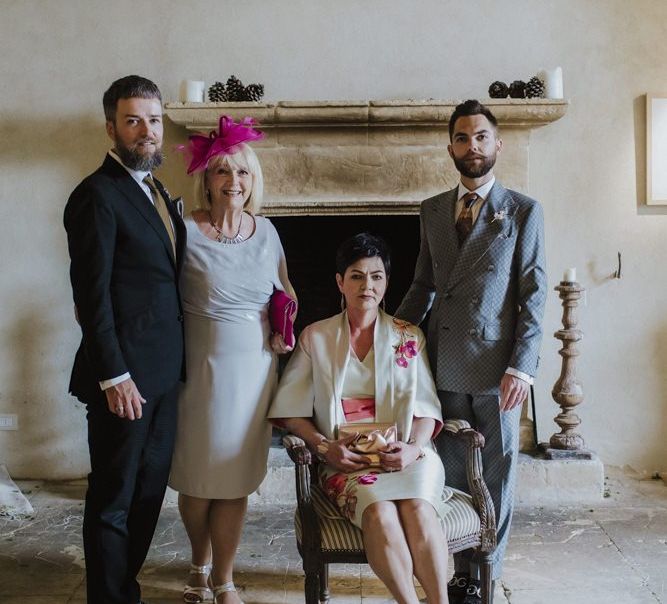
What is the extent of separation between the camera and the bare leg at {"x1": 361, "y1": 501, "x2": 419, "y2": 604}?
208 cm

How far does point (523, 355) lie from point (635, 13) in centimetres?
207

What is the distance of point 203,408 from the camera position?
94.1 inches

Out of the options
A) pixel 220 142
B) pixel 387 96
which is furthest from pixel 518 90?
pixel 220 142

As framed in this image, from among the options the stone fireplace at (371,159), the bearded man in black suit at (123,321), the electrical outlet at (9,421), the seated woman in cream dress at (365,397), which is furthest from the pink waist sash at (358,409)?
the electrical outlet at (9,421)

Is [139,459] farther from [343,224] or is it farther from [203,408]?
[343,224]

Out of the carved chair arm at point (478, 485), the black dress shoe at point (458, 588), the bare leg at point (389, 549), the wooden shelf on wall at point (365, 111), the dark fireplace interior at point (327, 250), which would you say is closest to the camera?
the bare leg at point (389, 549)

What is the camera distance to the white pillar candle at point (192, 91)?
345 centimetres

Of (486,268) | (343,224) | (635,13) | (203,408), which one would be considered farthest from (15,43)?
(635,13)

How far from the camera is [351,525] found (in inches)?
87.2

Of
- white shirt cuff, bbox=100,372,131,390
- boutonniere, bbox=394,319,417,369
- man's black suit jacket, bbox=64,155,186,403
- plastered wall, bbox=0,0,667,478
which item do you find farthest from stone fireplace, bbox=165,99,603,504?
white shirt cuff, bbox=100,372,131,390

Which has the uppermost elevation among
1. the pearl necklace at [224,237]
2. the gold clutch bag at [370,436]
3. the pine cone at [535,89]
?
the pine cone at [535,89]

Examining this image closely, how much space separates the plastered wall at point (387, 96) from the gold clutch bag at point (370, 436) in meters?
1.65

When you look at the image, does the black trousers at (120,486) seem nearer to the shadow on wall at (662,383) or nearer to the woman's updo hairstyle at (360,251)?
the woman's updo hairstyle at (360,251)

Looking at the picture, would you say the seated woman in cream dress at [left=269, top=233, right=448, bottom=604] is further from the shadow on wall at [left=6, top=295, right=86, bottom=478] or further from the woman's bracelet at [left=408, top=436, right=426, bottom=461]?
the shadow on wall at [left=6, top=295, right=86, bottom=478]
